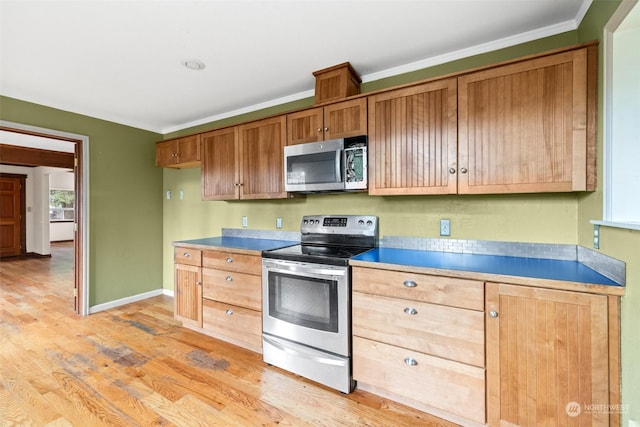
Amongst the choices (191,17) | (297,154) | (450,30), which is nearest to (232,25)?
(191,17)

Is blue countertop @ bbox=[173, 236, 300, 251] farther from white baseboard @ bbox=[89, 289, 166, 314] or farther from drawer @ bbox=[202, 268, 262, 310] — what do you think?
white baseboard @ bbox=[89, 289, 166, 314]

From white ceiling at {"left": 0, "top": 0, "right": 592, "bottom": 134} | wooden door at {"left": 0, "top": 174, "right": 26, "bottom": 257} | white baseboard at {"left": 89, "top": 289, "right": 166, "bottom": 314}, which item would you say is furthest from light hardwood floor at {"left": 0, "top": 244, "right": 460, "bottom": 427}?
wooden door at {"left": 0, "top": 174, "right": 26, "bottom": 257}

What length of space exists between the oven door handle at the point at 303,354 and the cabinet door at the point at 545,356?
0.91m

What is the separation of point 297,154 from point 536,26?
1893 millimetres

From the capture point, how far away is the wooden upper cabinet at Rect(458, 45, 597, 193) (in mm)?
1567

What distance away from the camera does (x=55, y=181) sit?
913 cm

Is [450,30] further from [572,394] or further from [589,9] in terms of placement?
[572,394]

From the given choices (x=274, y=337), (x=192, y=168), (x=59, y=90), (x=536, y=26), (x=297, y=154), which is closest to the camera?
(x=536, y=26)

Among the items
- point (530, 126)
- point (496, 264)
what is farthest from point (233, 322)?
point (530, 126)

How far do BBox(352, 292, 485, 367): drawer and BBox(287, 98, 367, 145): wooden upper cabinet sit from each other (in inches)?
50.6

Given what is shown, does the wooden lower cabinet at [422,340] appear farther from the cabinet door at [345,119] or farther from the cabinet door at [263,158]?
the cabinet door at [263,158]

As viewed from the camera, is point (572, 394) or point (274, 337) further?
point (274, 337)

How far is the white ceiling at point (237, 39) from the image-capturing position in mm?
1671

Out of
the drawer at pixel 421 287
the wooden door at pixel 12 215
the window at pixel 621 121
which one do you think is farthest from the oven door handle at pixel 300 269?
the wooden door at pixel 12 215
